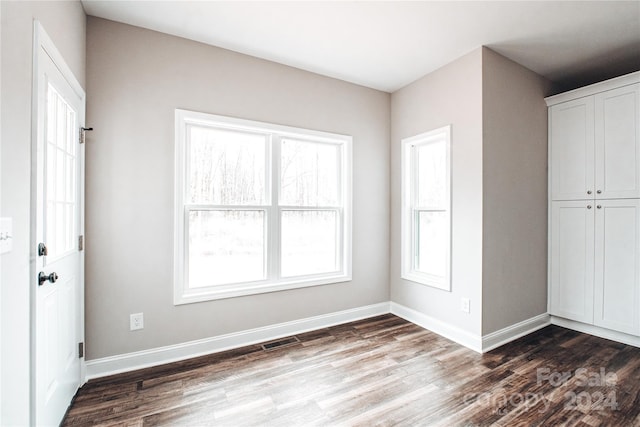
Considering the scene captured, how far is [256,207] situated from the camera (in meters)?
2.87

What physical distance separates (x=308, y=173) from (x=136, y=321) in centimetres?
205

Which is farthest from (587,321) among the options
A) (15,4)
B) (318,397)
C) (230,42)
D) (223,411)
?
(15,4)

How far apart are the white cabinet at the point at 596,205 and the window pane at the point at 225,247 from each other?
3.17 m

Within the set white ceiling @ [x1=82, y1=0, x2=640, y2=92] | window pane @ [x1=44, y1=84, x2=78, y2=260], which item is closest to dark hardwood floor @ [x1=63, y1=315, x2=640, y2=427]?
window pane @ [x1=44, y1=84, x2=78, y2=260]

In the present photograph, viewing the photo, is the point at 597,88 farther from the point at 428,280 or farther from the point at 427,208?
the point at 428,280

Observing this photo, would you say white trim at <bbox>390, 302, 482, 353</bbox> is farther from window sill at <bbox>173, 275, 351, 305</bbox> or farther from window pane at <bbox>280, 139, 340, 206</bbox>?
window pane at <bbox>280, 139, 340, 206</bbox>

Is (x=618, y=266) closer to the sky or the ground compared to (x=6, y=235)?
closer to the ground

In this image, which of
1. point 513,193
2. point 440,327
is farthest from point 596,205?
point 440,327

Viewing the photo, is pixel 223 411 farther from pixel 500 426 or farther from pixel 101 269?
pixel 500 426

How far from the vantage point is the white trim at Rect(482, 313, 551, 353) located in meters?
2.67

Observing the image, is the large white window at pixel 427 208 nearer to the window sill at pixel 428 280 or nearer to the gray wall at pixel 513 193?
the window sill at pixel 428 280

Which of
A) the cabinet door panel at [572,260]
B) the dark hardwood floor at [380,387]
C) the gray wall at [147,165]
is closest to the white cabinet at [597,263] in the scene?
the cabinet door panel at [572,260]

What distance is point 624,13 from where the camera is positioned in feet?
7.13

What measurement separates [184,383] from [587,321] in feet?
12.4
